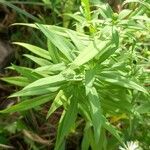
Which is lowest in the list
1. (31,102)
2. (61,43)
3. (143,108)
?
(143,108)

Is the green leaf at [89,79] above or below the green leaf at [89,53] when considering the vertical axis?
below

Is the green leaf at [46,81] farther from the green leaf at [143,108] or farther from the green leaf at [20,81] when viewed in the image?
the green leaf at [143,108]

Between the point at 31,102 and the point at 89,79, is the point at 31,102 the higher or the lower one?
the lower one

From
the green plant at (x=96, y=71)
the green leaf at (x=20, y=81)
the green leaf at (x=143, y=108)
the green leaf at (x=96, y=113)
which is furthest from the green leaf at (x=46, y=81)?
the green leaf at (x=143, y=108)

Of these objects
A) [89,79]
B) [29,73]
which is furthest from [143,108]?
[29,73]

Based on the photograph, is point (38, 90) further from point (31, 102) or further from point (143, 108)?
point (143, 108)

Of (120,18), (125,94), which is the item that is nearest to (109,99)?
(125,94)

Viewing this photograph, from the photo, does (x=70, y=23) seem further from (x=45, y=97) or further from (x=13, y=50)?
(x=45, y=97)

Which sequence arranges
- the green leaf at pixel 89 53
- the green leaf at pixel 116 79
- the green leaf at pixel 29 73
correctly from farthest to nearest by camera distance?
the green leaf at pixel 29 73
the green leaf at pixel 116 79
the green leaf at pixel 89 53
